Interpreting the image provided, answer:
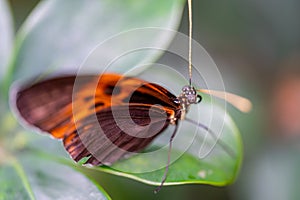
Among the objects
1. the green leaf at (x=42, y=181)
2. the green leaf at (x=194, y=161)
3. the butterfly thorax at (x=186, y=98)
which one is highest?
the butterfly thorax at (x=186, y=98)

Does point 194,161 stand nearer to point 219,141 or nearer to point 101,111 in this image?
point 219,141

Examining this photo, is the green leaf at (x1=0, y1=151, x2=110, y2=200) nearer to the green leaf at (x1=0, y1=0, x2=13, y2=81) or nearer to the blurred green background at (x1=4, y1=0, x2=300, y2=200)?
the green leaf at (x1=0, y1=0, x2=13, y2=81)

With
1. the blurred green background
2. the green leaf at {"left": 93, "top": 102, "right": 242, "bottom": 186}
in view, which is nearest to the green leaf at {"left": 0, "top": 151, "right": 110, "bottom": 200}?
the green leaf at {"left": 93, "top": 102, "right": 242, "bottom": 186}

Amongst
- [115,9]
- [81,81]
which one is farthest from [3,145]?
[115,9]

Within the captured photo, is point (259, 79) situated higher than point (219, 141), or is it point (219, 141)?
point (259, 79)

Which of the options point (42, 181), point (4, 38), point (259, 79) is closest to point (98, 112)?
point (42, 181)

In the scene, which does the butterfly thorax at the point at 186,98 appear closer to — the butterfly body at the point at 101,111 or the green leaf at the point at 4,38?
the butterfly body at the point at 101,111

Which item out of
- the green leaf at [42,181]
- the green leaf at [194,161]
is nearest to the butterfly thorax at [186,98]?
the green leaf at [194,161]
